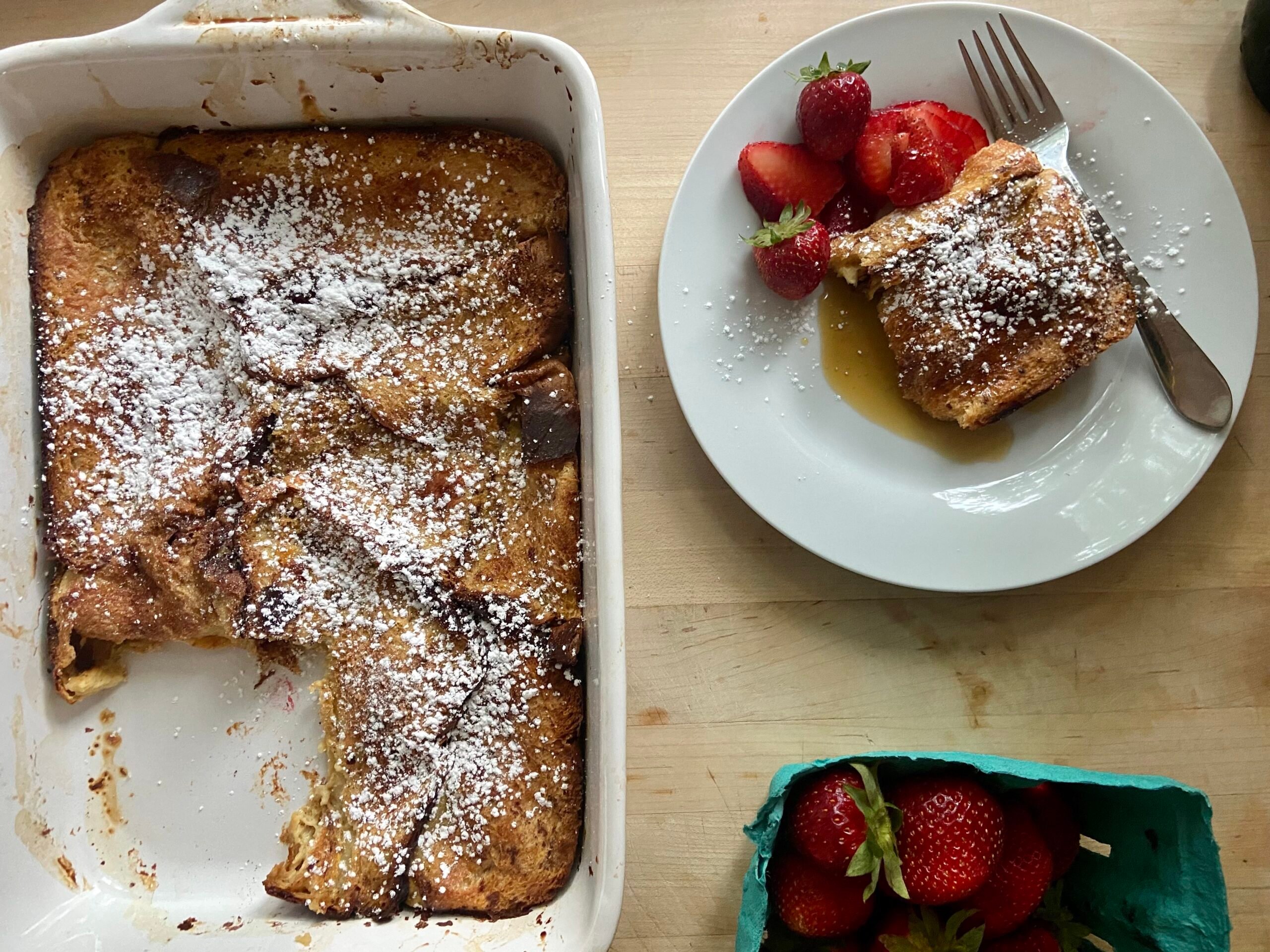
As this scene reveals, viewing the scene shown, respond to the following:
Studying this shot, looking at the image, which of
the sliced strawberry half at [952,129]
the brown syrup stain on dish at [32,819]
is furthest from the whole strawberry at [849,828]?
the brown syrup stain on dish at [32,819]

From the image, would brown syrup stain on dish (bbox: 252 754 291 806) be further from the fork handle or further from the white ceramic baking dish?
the fork handle

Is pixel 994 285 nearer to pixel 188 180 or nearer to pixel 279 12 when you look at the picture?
pixel 279 12

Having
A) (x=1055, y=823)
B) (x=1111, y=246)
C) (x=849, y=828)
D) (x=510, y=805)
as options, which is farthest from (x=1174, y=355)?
(x=510, y=805)

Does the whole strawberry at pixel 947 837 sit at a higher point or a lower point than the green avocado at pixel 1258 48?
lower

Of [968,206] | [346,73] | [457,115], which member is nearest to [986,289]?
[968,206]

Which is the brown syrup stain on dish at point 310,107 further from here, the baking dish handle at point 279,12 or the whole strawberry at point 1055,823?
the whole strawberry at point 1055,823

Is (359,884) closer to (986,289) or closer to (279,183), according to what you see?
(279,183)

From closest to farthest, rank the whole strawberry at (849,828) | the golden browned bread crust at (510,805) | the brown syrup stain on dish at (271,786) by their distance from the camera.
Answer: the whole strawberry at (849,828) < the golden browned bread crust at (510,805) < the brown syrup stain on dish at (271,786)
